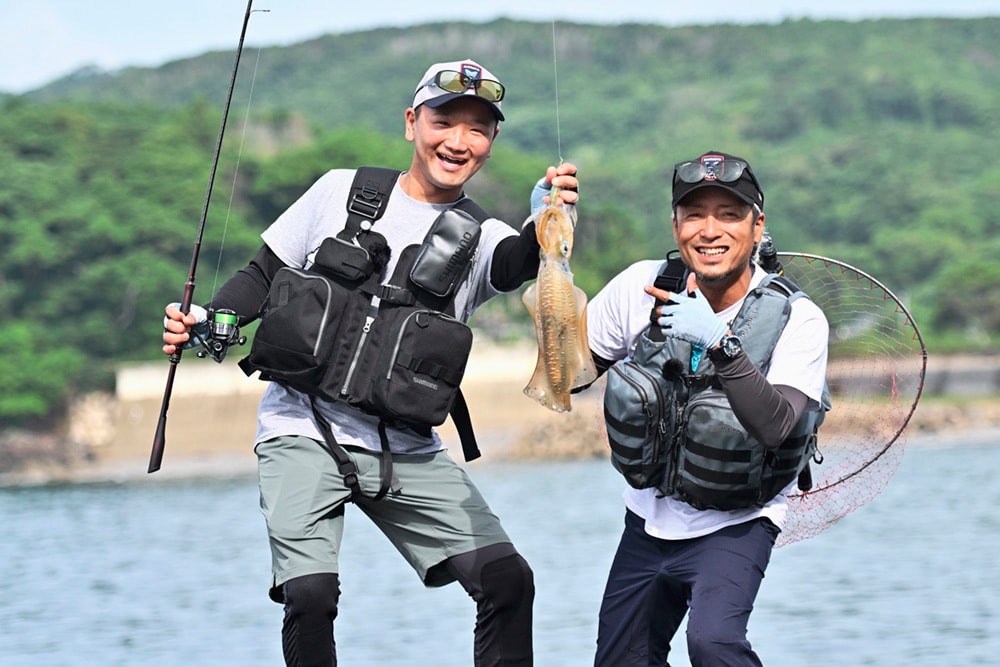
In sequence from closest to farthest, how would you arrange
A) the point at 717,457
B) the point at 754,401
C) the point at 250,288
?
the point at 754,401
the point at 717,457
the point at 250,288

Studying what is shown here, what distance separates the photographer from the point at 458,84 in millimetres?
5594

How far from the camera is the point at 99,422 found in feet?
199

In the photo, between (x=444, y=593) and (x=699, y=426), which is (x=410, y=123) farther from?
(x=444, y=593)

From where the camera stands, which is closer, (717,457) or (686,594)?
(717,457)

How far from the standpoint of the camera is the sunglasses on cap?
5.59 meters

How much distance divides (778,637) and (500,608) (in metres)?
7.73

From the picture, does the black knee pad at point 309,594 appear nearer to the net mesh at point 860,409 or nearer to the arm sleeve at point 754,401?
the arm sleeve at point 754,401

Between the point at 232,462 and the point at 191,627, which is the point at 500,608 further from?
the point at 232,462

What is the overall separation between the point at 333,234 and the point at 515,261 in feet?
2.09

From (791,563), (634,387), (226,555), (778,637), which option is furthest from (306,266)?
(226,555)

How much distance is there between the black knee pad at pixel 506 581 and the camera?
5.55m

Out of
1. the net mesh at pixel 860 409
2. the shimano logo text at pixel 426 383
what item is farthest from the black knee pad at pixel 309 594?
the net mesh at pixel 860 409

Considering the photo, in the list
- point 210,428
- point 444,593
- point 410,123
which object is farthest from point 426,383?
point 210,428

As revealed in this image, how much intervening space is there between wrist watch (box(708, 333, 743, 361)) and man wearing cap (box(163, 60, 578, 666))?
2.91ft
